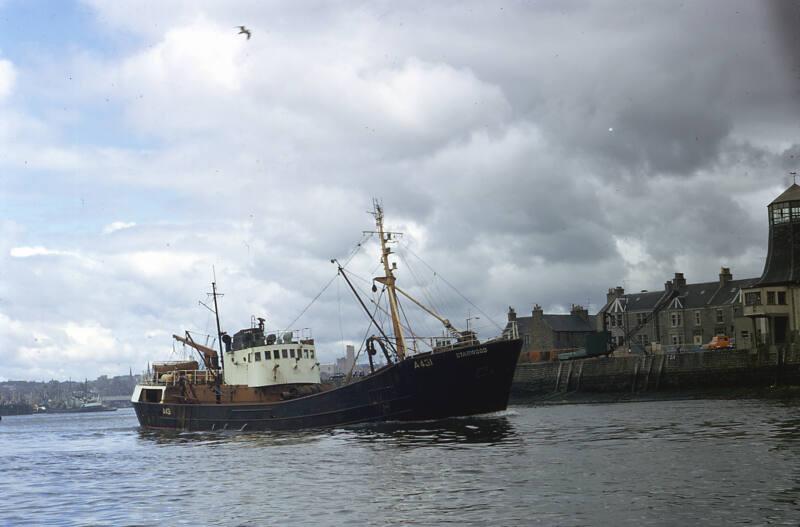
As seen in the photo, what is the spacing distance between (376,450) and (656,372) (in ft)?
143

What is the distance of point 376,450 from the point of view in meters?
39.3

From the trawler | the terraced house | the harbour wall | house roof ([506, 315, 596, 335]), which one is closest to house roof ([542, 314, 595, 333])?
house roof ([506, 315, 596, 335])

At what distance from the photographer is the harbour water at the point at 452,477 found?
22.9 meters

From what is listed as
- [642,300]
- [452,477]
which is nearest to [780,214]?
[642,300]

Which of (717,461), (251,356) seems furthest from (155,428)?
(717,461)

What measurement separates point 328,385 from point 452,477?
108 feet

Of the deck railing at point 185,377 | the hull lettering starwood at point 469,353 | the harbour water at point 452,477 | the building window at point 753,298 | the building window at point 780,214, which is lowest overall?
the harbour water at point 452,477

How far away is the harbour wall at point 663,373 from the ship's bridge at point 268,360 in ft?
103

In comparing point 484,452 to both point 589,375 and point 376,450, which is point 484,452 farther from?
point 589,375

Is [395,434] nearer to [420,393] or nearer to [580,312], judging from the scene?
[420,393]

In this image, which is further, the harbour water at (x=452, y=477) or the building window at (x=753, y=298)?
the building window at (x=753, y=298)

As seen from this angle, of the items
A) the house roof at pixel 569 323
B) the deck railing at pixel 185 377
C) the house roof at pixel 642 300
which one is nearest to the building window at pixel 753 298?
the house roof at pixel 642 300

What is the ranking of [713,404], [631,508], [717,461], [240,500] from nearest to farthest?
[631,508] < [240,500] < [717,461] < [713,404]

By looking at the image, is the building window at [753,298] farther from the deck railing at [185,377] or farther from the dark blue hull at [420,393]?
the deck railing at [185,377]
